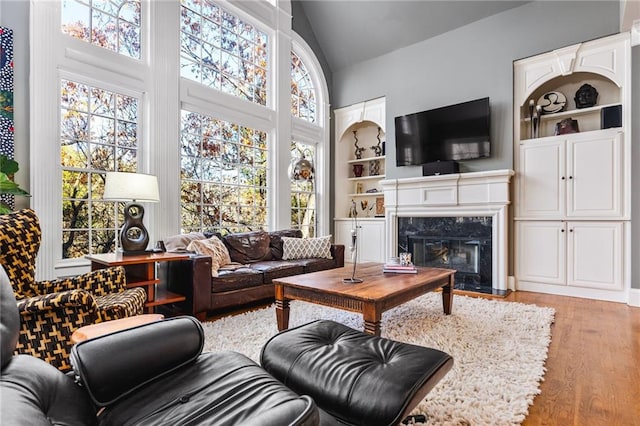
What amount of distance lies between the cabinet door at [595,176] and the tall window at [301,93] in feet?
12.5

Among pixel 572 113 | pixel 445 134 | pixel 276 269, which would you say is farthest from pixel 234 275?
pixel 572 113

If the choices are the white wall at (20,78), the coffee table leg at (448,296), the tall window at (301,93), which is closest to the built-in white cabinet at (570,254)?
the coffee table leg at (448,296)

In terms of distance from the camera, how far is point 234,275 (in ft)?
10.9

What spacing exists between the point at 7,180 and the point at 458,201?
4.65 m

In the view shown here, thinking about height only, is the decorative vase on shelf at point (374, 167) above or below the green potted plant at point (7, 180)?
above

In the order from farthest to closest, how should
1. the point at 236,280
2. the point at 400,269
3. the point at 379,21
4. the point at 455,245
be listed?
the point at 379,21 < the point at 455,245 < the point at 236,280 < the point at 400,269

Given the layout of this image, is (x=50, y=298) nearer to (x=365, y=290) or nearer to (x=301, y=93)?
(x=365, y=290)

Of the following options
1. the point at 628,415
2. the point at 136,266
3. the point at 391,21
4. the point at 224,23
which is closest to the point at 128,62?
the point at 224,23

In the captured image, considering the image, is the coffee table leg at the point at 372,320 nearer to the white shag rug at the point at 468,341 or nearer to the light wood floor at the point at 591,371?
the white shag rug at the point at 468,341

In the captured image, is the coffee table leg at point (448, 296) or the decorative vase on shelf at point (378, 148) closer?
the coffee table leg at point (448, 296)

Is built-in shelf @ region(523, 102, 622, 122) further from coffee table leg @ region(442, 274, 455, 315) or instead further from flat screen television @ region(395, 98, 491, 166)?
coffee table leg @ region(442, 274, 455, 315)

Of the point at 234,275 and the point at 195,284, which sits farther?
the point at 234,275

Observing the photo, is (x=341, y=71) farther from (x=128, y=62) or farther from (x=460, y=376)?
(x=460, y=376)

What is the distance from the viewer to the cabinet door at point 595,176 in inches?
150
